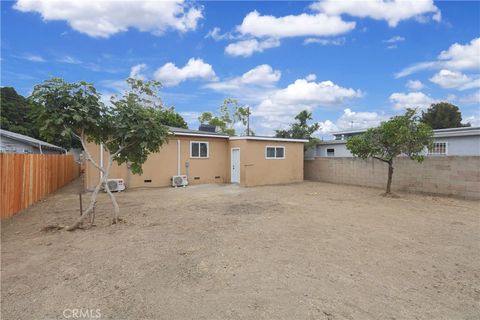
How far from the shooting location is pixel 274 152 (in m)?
16.0

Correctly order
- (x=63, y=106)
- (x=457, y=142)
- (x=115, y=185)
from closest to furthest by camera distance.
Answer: (x=63, y=106) < (x=115, y=185) < (x=457, y=142)

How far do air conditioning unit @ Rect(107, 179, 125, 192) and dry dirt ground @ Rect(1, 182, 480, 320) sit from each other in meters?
4.50

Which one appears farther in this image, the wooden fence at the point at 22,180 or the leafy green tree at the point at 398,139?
the leafy green tree at the point at 398,139

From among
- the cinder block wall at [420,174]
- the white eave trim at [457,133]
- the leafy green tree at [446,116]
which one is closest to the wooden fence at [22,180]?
the cinder block wall at [420,174]

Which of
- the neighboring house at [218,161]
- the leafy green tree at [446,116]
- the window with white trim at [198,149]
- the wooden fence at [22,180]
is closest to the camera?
the wooden fence at [22,180]

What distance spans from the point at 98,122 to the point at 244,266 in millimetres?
4450

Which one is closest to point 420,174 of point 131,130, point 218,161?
point 218,161

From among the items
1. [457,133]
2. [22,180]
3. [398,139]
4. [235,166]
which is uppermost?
[457,133]

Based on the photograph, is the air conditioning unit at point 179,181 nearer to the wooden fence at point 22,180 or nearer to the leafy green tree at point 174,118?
the wooden fence at point 22,180

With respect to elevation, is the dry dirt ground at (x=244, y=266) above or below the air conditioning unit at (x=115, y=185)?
below

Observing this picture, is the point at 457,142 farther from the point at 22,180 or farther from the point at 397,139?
the point at 22,180

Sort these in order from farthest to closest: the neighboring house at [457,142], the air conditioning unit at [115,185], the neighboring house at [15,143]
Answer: the neighboring house at [15,143], the neighboring house at [457,142], the air conditioning unit at [115,185]

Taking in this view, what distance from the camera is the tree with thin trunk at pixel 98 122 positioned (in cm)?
565

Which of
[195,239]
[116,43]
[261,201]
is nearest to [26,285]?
[195,239]
